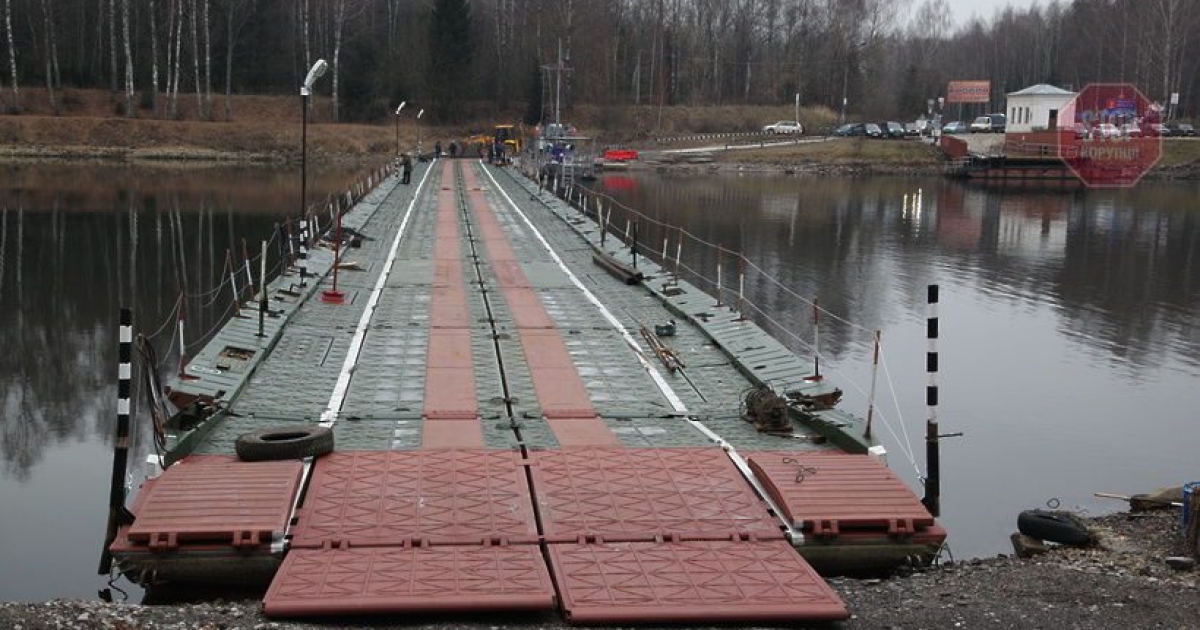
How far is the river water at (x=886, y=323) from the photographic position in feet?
47.6

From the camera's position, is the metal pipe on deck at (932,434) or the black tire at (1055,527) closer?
the black tire at (1055,527)

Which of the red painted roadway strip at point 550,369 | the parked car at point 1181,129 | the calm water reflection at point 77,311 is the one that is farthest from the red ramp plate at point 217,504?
the parked car at point 1181,129

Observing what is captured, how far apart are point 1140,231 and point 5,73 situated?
233 feet

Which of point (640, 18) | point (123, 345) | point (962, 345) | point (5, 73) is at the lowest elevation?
point (962, 345)

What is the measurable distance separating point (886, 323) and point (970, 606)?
18035 mm

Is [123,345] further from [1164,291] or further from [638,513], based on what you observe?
[1164,291]

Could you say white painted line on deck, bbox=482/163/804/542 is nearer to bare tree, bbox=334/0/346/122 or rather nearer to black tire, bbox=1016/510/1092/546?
black tire, bbox=1016/510/1092/546

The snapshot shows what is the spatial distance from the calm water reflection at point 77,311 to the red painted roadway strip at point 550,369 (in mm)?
4868

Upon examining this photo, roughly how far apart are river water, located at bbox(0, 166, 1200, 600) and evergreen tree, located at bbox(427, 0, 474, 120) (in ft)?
134

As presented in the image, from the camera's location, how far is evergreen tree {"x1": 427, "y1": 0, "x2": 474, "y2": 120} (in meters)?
95.8

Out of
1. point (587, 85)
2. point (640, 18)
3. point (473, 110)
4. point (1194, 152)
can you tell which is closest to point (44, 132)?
point (473, 110)

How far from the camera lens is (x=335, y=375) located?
15.4 meters

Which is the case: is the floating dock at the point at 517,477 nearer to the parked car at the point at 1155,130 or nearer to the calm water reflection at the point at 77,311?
the calm water reflection at the point at 77,311

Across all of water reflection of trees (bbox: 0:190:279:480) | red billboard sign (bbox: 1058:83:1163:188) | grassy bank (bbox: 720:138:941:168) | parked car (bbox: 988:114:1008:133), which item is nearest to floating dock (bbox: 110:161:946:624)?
water reflection of trees (bbox: 0:190:279:480)
